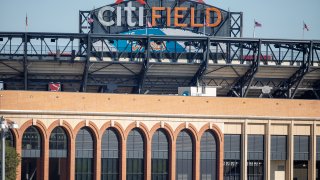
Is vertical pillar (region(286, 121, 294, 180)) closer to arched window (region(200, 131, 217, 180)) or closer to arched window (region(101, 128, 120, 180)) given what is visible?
arched window (region(200, 131, 217, 180))

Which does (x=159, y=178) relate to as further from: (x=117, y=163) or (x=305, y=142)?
(x=305, y=142)

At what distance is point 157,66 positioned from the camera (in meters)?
122

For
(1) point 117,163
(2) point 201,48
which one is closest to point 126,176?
(1) point 117,163

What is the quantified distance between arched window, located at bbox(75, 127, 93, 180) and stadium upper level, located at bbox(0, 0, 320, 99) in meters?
12.8

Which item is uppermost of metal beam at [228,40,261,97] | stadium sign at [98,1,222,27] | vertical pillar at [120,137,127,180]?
stadium sign at [98,1,222,27]

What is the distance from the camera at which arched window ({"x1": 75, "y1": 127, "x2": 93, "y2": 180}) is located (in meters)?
108

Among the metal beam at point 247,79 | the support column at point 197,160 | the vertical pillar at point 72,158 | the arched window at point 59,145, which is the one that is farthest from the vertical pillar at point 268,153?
the arched window at point 59,145

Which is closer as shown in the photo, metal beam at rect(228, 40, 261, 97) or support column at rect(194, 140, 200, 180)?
support column at rect(194, 140, 200, 180)

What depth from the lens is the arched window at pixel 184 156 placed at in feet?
367

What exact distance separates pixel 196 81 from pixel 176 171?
15179 millimetres

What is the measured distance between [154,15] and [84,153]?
28147 mm

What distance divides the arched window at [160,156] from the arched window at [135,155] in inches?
50.8

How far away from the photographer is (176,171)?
111625 millimetres

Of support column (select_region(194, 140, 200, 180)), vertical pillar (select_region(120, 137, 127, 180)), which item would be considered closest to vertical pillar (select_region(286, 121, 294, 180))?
support column (select_region(194, 140, 200, 180))
